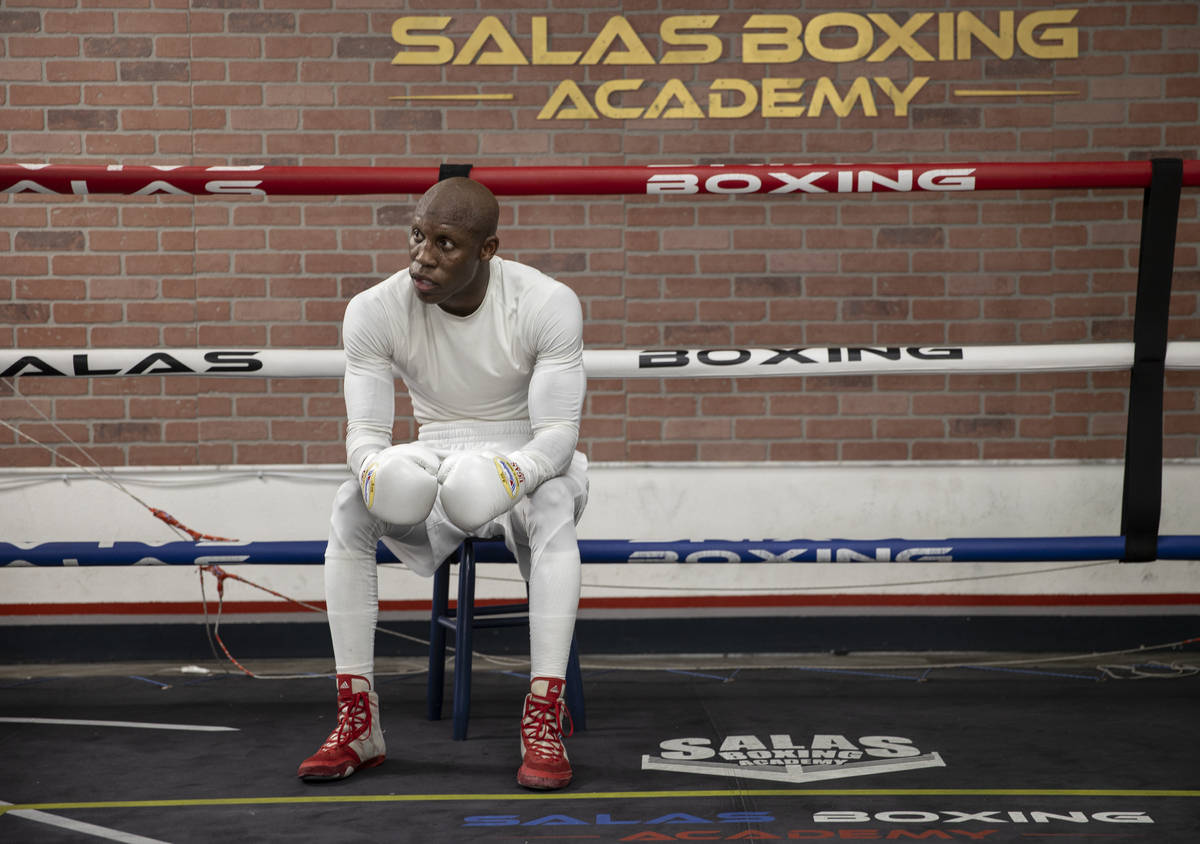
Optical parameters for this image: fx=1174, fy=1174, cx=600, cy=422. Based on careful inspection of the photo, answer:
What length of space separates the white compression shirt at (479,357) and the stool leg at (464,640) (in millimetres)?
288

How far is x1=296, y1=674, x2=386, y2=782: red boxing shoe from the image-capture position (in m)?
2.08

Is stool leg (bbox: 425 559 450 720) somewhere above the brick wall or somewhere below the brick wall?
below

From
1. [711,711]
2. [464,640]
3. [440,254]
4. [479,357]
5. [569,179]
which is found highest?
[569,179]

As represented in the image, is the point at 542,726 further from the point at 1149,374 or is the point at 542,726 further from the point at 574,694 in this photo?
the point at 1149,374

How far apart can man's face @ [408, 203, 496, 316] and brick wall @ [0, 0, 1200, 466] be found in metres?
1.30

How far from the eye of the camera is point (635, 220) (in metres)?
3.50

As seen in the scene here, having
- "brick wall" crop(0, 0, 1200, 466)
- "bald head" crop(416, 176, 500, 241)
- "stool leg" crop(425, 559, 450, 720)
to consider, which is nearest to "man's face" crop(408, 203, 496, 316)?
"bald head" crop(416, 176, 500, 241)

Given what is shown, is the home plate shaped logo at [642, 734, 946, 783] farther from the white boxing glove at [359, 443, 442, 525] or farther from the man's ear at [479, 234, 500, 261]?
the man's ear at [479, 234, 500, 261]

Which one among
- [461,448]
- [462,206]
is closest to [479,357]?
[461,448]

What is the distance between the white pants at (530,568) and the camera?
2139 mm

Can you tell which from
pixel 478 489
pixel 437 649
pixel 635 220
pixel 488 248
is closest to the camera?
pixel 478 489

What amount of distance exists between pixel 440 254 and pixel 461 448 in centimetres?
40

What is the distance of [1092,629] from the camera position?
11.0 ft

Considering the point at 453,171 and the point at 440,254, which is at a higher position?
the point at 453,171
